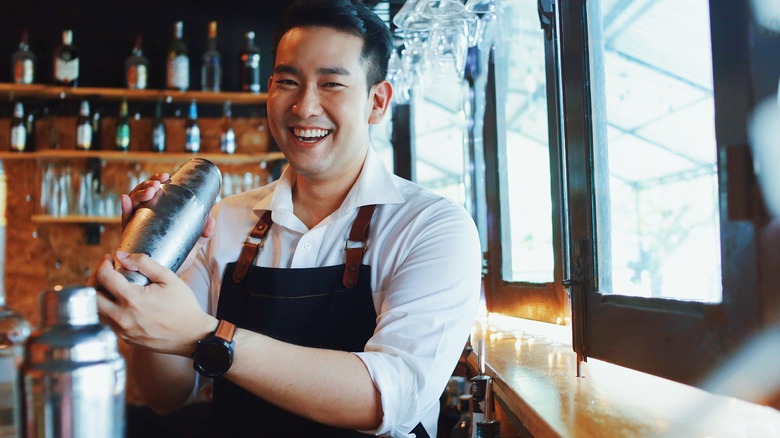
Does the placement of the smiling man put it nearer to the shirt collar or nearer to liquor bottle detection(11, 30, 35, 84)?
the shirt collar

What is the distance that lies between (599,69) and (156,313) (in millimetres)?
1063

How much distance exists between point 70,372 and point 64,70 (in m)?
4.39

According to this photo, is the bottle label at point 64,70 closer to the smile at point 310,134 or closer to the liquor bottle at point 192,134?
the liquor bottle at point 192,134

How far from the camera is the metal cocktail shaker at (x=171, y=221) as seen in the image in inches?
43.8

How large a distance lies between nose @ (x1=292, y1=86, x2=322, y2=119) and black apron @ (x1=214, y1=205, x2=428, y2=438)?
0.28 meters

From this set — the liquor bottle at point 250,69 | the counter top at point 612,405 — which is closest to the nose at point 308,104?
the counter top at point 612,405

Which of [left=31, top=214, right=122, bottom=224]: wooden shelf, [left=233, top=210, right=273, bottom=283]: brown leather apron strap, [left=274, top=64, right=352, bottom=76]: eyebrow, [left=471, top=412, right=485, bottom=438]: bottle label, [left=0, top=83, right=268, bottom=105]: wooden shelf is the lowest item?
[left=471, top=412, right=485, bottom=438]: bottle label

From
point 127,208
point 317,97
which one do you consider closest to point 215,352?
point 127,208

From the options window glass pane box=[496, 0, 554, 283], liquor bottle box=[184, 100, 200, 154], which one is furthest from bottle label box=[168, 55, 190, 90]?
window glass pane box=[496, 0, 554, 283]

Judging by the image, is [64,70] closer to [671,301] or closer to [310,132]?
[310,132]

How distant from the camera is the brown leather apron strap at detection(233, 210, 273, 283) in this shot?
1858 millimetres

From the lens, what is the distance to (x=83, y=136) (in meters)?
4.50

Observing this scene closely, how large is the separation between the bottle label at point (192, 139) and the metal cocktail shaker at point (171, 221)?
11.7 ft

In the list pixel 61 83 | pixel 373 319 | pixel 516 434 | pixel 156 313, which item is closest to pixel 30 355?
pixel 156 313
